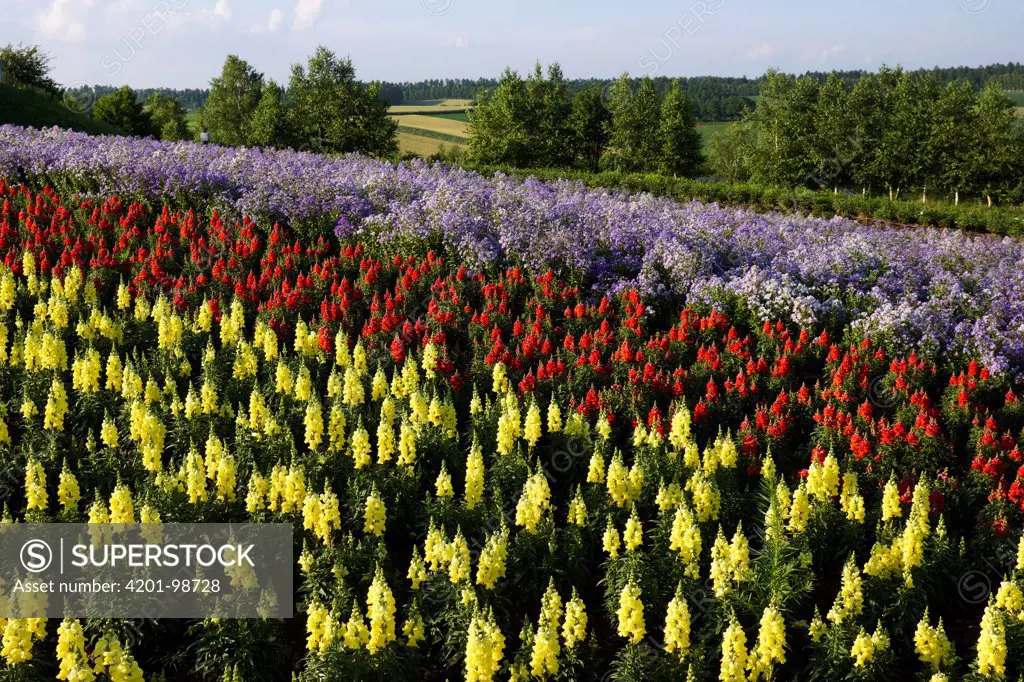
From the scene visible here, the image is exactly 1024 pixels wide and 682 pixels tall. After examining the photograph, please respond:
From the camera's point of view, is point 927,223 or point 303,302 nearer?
point 303,302

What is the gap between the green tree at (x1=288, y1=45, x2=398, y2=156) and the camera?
1606 inches

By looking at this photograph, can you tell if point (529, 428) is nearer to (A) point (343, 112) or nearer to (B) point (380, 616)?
(B) point (380, 616)

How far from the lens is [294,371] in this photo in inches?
398

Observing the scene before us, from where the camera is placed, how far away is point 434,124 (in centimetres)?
7450

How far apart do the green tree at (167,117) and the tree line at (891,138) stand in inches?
1325

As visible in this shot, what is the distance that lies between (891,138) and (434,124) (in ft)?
139

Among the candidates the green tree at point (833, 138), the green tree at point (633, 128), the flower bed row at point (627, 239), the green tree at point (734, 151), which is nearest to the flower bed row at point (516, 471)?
the flower bed row at point (627, 239)

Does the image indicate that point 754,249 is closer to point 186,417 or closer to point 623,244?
point 623,244

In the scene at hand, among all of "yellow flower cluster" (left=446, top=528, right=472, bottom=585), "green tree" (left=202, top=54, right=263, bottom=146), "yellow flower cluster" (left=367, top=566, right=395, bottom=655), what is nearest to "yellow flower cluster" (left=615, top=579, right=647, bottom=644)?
"yellow flower cluster" (left=446, top=528, right=472, bottom=585)

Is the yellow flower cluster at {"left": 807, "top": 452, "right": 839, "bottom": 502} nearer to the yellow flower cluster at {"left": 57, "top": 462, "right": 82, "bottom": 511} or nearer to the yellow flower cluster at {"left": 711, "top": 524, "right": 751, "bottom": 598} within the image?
the yellow flower cluster at {"left": 711, "top": 524, "right": 751, "bottom": 598}

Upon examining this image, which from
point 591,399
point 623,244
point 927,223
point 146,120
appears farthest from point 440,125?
point 591,399

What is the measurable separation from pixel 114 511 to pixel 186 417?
6.51ft

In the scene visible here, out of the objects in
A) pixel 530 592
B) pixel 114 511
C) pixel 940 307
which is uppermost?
pixel 940 307

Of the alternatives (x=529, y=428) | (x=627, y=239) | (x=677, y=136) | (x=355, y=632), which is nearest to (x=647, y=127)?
(x=677, y=136)
